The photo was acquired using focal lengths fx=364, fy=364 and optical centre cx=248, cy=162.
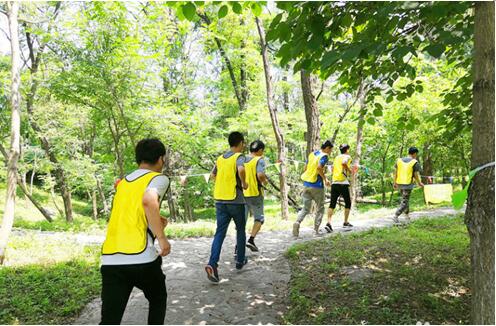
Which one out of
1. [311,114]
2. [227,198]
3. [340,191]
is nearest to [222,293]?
[227,198]

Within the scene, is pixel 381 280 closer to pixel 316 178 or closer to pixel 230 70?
pixel 316 178

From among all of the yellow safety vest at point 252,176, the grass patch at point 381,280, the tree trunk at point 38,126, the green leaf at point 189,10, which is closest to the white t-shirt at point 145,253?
the green leaf at point 189,10

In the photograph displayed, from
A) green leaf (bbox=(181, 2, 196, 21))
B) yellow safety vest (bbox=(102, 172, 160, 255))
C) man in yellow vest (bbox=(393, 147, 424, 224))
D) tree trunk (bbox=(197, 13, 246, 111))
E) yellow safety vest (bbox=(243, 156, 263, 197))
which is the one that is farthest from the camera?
tree trunk (bbox=(197, 13, 246, 111))

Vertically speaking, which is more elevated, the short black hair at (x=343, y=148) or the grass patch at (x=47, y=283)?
the short black hair at (x=343, y=148)

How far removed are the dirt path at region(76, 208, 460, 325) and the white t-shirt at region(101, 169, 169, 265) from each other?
1.56 metres

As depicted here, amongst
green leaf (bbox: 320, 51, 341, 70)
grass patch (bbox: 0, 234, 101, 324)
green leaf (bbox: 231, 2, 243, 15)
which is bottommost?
grass patch (bbox: 0, 234, 101, 324)

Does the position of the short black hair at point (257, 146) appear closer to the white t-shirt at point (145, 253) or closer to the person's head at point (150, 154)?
the person's head at point (150, 154)

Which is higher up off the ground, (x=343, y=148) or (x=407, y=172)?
(x=343, y=148)

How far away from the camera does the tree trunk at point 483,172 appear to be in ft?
8.66

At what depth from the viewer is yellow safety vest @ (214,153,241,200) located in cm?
498

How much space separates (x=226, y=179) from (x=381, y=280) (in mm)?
2443

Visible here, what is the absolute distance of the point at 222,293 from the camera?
4.67 m

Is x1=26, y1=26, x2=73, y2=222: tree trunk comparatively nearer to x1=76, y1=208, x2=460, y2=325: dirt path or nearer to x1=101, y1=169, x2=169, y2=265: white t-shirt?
x1=76, y1=208, x2=460, y2=325: dirt path

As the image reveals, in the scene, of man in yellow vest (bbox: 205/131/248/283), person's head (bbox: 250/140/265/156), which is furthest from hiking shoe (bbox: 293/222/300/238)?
man in yellow vest (bbox: 205/131/248/283)
